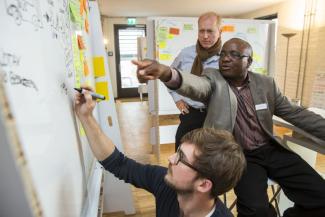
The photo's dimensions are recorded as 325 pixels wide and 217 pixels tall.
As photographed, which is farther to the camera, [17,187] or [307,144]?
[307,144]

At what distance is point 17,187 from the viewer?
13.9 inches

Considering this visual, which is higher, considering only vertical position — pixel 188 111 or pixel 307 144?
pixel 188 111

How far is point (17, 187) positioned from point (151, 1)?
549 centimetres

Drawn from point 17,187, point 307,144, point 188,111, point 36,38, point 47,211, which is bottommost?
point 307,144

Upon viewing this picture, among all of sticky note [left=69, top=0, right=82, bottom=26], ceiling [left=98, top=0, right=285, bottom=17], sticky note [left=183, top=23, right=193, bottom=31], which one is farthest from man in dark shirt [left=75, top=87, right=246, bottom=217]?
ceiling [left=98, top=0, right=285, bottom=17]

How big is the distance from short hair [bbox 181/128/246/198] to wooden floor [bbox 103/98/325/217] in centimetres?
144

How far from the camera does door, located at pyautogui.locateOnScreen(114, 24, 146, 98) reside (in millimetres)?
7641

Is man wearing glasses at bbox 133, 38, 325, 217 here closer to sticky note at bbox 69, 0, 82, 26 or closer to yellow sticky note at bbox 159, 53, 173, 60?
sticky note at bbox 69, 0, 82, 26

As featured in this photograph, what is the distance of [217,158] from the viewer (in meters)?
0.81

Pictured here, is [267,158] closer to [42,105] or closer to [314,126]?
[314,126]

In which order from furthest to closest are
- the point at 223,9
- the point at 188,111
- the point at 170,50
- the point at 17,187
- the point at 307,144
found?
the point at 223,9 < the point at 170,50 < the point at 188,111 < the point at 307,144 < the point at 17,187

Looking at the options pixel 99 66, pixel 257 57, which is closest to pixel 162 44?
pixel 257 57

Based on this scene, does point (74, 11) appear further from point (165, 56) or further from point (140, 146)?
point (140, 146)

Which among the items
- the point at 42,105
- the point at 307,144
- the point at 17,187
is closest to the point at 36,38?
the point at 42,105
